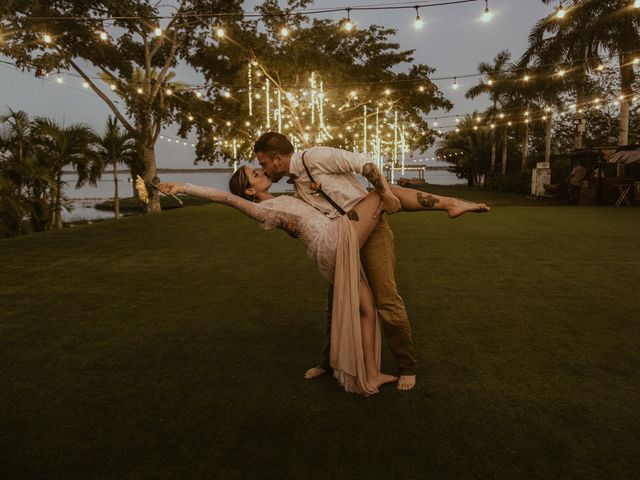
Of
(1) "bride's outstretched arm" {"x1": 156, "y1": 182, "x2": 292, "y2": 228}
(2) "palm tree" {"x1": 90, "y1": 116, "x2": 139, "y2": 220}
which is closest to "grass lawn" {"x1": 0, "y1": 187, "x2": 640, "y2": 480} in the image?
(1) "bride's outstretched arm" {"x1": 156, "y1": 182, "x2": 292, "y2": 228}

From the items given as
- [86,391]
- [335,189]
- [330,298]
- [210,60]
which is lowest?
[86,391]

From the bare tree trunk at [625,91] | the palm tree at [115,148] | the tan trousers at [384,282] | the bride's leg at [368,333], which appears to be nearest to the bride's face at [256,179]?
the tan trousers at [384,282]

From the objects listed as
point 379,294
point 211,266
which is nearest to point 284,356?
point 379,294

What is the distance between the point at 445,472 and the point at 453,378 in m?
1.07

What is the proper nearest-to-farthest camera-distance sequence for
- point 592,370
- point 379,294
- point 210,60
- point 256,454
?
point 256,454 → point 379,294 → point 592,370 → point 210,60

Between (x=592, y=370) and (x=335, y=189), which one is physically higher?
A: (x=335, y=189)

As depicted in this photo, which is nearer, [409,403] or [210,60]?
[409,403]

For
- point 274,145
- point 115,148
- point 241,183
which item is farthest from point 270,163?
point 115,148

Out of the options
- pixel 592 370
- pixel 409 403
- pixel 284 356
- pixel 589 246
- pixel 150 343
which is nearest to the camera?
pixel 409 403

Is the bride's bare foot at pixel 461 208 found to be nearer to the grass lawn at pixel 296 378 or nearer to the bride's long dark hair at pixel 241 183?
the grass lawn at pixel 296 378

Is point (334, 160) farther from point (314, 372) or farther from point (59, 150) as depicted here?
point (59, 150)

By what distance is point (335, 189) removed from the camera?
295 cm

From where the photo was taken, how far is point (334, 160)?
108 inches

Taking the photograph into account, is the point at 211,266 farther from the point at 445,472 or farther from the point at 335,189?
the point at 445,472
